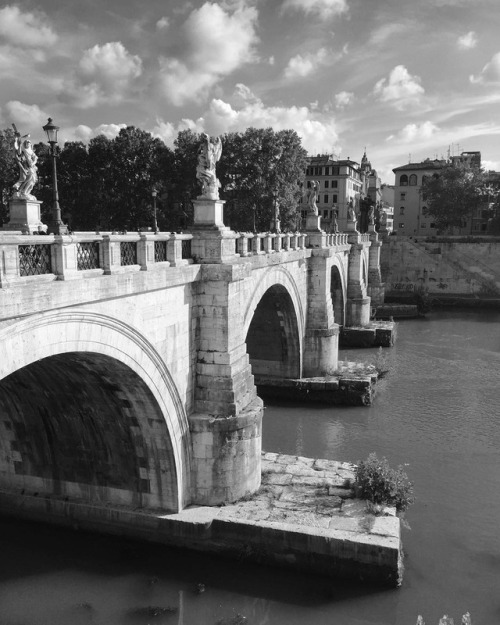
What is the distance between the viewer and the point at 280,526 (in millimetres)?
11672

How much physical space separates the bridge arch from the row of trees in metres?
16.4

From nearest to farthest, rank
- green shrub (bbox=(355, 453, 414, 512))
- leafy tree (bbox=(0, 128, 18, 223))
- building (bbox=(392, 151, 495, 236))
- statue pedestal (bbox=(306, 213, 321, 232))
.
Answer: green shrub (bbox=(355, 453, 414, 512)) < statue pedestal (bbox=(306, 213, 321, 232)) < leafy tree (bbox=(0, 128, 18, 223)) < building (bbox=(392, 151, 495, 236))

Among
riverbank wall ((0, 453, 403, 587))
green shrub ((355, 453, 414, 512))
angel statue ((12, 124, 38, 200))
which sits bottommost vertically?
riverbank wall ((0, 453, 403, 587))

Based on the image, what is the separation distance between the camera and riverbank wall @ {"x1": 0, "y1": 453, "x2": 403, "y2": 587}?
11.2 metres

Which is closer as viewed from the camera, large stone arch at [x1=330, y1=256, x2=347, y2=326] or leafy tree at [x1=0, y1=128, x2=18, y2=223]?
leafy tree at [x1=0, y1=128, x2=18, y2=223]

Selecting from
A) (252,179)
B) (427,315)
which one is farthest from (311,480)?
(427,315)

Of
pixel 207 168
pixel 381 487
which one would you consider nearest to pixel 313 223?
pixel 207 168

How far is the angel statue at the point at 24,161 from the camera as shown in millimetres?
9188

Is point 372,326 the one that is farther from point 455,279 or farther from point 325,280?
point 455,279

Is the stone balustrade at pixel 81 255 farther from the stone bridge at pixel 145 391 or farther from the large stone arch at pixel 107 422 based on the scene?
the large stone arch at pixel 107 422

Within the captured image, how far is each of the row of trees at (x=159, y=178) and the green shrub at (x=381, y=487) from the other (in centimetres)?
2698

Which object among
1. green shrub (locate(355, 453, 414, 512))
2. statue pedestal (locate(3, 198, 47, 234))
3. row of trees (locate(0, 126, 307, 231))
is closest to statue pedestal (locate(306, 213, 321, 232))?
green shrub (locate(355, 453, 414, 512))

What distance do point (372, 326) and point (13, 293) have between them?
1142 inches

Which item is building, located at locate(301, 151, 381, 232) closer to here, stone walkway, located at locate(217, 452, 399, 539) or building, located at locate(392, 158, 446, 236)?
building, located at locate(392, 158, 446, 236)
